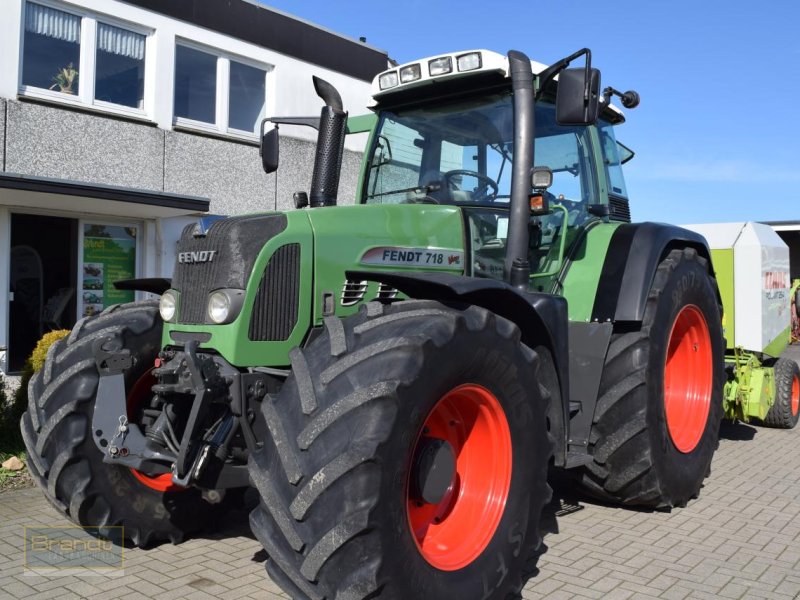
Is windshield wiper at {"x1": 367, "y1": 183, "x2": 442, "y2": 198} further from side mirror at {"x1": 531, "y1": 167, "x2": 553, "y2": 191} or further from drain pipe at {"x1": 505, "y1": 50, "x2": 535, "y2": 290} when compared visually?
side mirror at {"x1": 531, "y1": 167, "x2": 553, "y2": 191}

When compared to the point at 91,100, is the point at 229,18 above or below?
above

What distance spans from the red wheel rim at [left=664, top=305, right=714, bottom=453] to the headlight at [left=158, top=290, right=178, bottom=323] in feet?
11.0

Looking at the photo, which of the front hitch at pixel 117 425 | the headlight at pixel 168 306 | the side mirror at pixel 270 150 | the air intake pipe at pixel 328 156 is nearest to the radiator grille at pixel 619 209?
the air intake pipe at pixel 328 156

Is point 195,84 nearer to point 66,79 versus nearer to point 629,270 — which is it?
point 66,79

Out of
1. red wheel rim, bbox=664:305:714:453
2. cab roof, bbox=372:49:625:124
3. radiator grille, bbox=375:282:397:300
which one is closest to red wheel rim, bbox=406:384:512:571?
radiator grille, bbox=375:282:397:300

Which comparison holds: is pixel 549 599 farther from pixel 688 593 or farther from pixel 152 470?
pixel 152 470

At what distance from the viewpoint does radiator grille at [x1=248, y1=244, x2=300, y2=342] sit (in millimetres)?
3365

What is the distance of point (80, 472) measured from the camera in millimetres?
3781

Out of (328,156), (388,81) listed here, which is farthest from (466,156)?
(328,156)

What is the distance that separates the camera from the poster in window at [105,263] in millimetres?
9789

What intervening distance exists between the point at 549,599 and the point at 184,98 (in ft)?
28.7

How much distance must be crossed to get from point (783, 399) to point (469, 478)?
5627mm

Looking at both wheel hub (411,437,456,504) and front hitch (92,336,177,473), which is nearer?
wheel hub (411,437,456,504)

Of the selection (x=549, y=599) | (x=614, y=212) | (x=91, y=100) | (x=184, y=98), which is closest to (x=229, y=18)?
(x=184, y=98)
